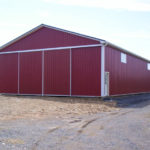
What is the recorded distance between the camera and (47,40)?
17.2m

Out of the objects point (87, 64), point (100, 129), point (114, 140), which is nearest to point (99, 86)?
point (87, 64)

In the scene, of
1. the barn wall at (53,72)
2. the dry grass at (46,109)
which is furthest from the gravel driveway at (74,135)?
the barn wall at (53,72)

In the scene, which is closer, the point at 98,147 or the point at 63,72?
the point at 98,147

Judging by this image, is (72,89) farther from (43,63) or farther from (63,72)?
(43,63)

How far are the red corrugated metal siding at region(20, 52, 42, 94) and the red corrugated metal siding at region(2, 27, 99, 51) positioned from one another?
2.38ft

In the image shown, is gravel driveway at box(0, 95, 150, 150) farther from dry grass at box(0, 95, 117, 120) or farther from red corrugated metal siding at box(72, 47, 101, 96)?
red corrugated metal siding at box(72, 47, 101, 96)

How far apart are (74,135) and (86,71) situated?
31.4ft

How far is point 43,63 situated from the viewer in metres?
17.2

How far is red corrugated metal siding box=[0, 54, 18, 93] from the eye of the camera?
61.0 feet

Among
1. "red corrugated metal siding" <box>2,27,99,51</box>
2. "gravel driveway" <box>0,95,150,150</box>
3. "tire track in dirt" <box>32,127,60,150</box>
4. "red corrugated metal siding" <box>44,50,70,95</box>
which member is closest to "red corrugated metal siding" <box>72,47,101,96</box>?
"red corrugated metal siding" <box>44,50,70,95</box>

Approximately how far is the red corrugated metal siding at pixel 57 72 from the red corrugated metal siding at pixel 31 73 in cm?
59

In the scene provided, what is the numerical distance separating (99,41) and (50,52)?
399 cm

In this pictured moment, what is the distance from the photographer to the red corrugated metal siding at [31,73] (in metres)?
17.4

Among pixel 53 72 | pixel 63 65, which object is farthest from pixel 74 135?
pixel 53 72
